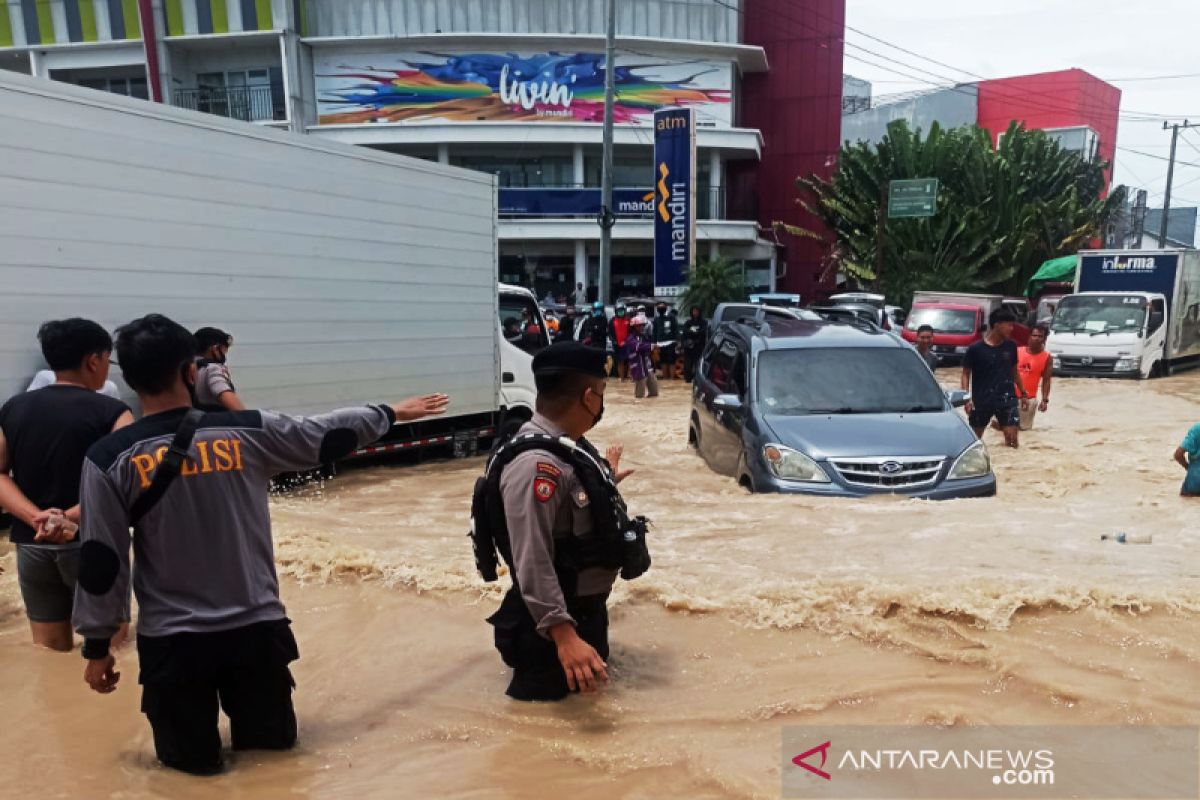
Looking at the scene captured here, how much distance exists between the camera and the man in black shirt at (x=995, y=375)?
8.56 meters

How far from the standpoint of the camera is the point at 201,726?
2668 mm

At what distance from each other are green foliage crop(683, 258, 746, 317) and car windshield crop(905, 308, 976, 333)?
14.6 feet

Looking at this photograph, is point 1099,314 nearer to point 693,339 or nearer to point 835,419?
point 693,339

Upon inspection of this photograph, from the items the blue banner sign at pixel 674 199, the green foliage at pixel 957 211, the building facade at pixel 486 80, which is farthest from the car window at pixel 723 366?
the green foliage at pixel 957 211

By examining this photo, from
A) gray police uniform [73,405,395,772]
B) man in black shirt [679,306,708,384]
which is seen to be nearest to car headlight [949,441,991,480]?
gray police uniform [73,405,395,772]

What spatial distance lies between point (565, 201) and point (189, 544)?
2604 cm

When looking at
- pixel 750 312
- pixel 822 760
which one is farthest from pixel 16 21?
pixel 822 760

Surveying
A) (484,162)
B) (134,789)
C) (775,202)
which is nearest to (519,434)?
(134,789)

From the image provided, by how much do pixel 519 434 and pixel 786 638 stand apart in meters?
1.81

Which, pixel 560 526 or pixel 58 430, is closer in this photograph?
pixel 560 526

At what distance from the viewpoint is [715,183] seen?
29.4 meters

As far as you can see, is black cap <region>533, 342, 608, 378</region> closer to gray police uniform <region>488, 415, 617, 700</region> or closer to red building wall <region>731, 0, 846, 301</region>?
gray police uniform <region>488, 415, 617, 700</region>

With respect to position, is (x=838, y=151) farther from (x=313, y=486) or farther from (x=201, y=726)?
(x=201, y=726)
